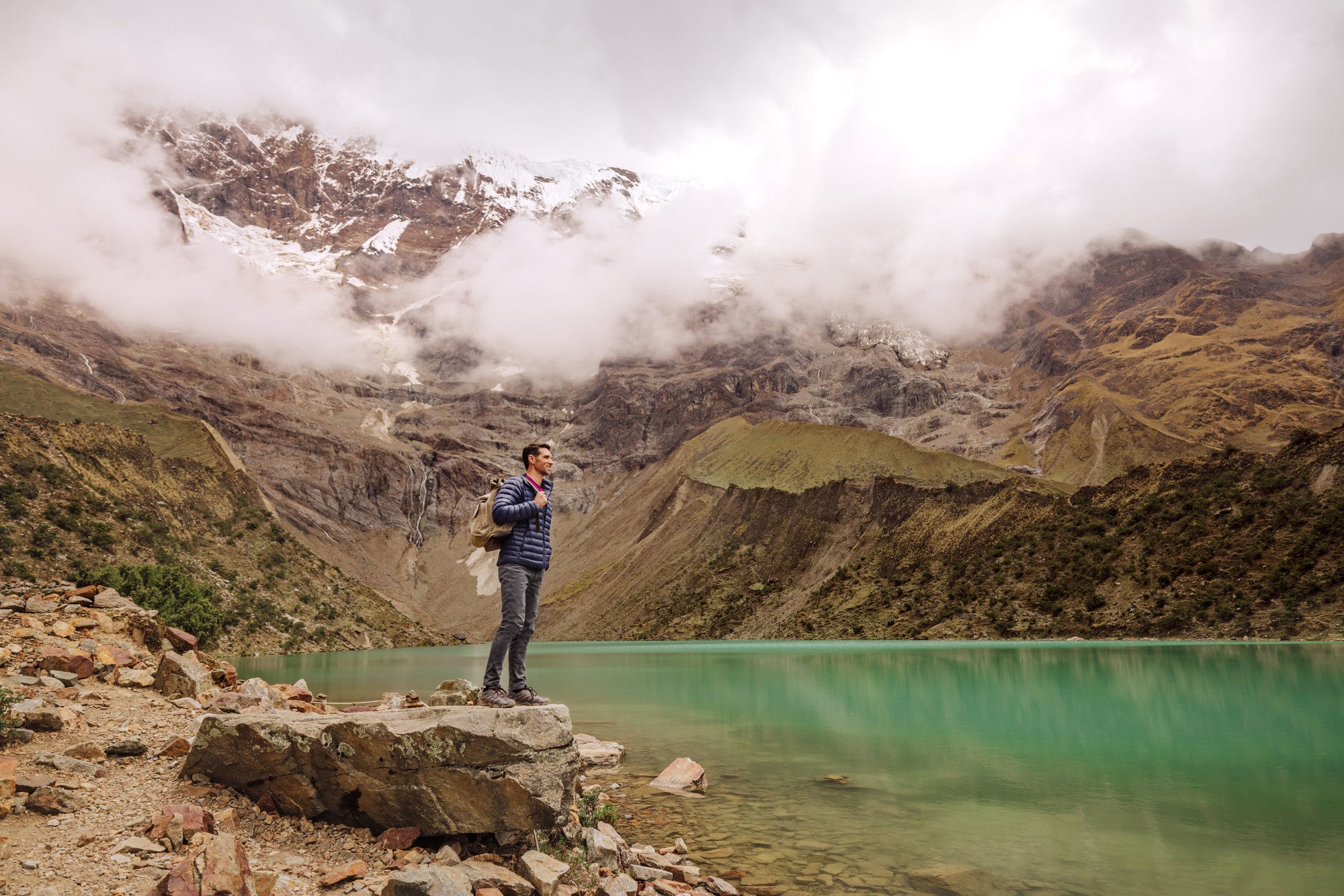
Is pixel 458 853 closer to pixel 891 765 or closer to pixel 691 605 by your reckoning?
pixel 891 765

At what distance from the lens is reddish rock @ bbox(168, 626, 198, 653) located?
56.2 feet

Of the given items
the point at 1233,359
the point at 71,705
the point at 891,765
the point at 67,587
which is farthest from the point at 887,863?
the point at 1233,359

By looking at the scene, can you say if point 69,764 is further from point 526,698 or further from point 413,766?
point 526,698

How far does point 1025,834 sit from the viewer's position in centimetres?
1044

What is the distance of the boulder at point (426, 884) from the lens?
6.04 metres

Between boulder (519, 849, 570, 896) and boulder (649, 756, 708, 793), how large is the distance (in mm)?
6616

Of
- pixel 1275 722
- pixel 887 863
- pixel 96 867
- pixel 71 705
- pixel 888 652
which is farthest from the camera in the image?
pixel 888 652

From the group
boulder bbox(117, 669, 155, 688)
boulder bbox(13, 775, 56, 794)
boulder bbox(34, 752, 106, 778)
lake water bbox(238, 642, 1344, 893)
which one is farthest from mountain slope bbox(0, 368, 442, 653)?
boulder bbox(13, 775, 56, 794)

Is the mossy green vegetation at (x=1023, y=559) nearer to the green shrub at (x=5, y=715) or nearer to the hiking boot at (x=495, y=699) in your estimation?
the hiking boot at (x=495, y=699)

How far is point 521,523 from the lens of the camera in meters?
9.02

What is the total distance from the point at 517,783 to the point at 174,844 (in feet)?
9.66

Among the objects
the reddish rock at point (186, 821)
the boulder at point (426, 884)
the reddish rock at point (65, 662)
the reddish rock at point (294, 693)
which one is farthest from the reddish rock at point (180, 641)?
the boulder at point (426, 884)

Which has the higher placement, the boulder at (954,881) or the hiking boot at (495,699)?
the hiking boot at (495,699)

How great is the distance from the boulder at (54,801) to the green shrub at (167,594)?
1144 inches
